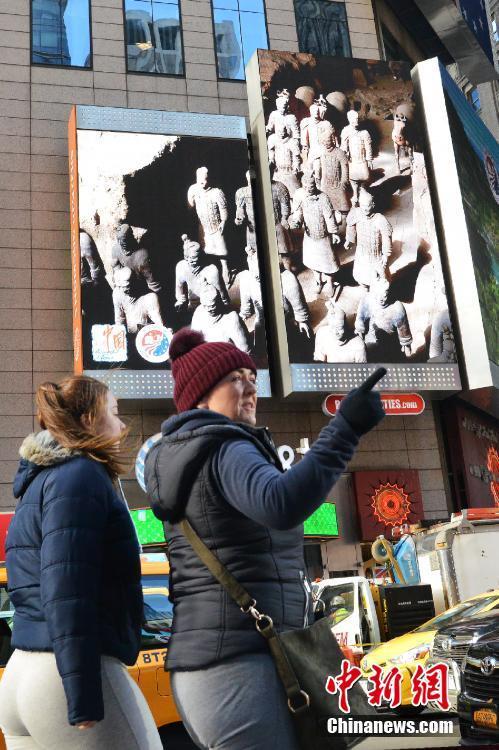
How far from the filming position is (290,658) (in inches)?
95.8

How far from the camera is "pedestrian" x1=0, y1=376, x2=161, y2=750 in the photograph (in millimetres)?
2586

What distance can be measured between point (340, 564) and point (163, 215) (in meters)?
11.1

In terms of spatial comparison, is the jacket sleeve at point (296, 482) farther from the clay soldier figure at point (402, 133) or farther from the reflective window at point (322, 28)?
A: the reflective window at point (322, 28)

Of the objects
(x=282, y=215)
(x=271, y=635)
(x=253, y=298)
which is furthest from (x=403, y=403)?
(x=271, y=635)

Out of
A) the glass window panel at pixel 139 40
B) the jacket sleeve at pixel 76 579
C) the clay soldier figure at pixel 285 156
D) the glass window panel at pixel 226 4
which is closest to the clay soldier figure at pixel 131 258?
the clay soldier figure at pixel 285 156

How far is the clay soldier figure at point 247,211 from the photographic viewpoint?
2469 cm

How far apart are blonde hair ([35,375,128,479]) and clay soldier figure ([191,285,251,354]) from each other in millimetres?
20265

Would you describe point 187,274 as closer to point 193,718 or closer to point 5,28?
point 5,28

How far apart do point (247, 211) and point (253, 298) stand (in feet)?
8.85

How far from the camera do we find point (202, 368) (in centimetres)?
288

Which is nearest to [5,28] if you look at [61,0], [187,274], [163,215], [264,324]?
[61,0]

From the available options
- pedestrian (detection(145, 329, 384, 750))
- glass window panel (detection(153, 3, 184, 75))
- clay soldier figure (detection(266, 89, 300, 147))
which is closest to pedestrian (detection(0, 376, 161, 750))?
pedestrian (detection(145, 329, 384, 750))

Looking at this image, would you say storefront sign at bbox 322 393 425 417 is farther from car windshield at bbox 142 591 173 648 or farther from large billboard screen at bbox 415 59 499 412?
car windshield at bbox 142 591 173 648

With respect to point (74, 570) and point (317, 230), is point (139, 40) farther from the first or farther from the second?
point (74, 570)
